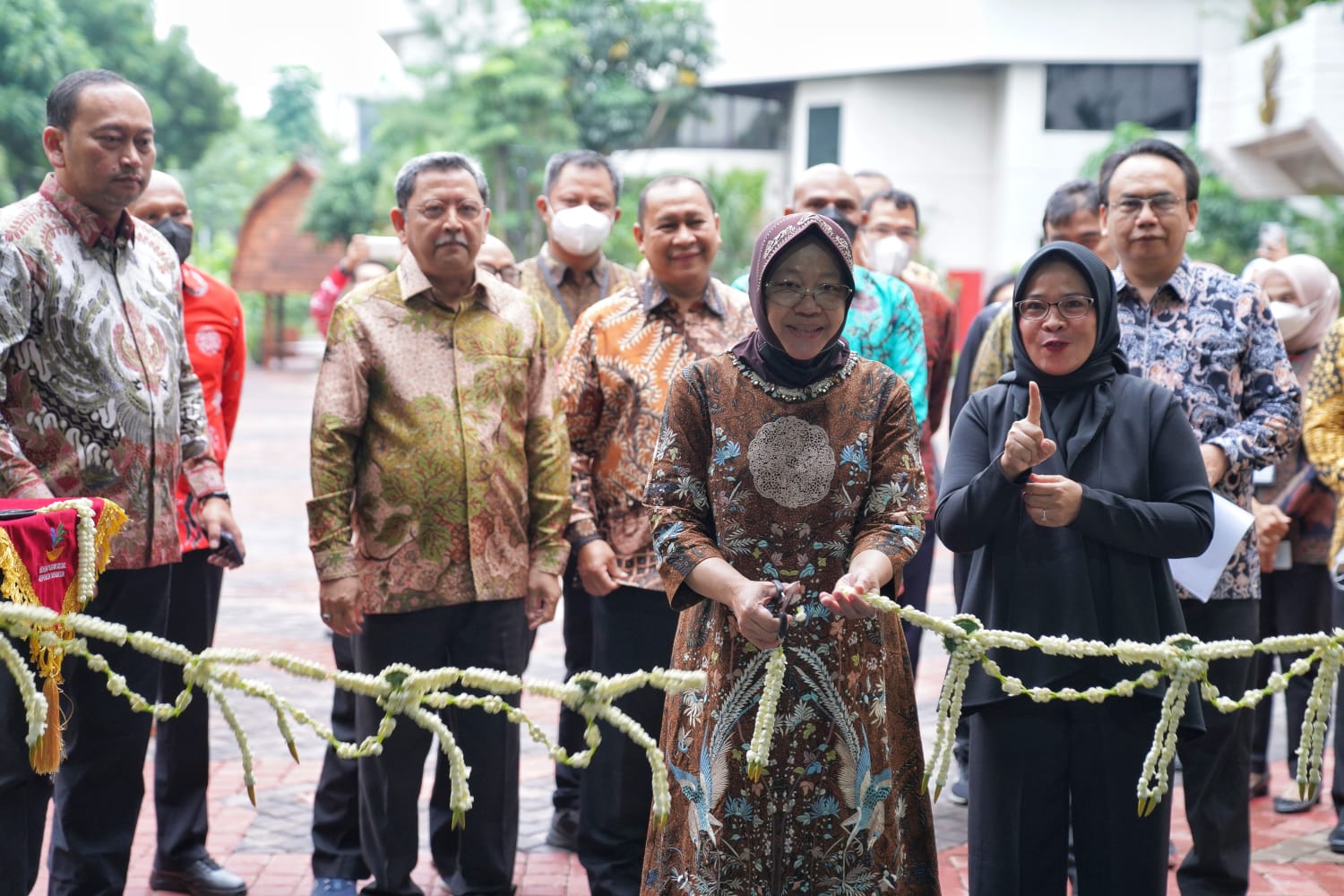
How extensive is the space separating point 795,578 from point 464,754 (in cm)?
143

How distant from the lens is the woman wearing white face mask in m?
5.52

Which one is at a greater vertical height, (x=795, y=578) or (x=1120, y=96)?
(x=1120, y=96)

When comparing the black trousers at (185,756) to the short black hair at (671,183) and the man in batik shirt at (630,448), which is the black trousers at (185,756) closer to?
the man in batik shirt at (630,448)

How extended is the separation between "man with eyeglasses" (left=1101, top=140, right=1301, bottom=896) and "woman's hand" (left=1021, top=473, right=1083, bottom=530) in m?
1.05

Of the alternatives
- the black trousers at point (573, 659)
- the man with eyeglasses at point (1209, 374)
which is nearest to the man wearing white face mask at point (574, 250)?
the black trousers at point (573, 659)

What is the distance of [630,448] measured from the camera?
434 centimetres

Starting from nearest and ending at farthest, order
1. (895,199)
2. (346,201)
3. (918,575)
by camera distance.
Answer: (918,575) → (895,199) → (346,201)

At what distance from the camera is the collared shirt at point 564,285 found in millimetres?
5422

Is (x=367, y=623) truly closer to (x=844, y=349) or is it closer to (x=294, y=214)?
(x=844, y=349)

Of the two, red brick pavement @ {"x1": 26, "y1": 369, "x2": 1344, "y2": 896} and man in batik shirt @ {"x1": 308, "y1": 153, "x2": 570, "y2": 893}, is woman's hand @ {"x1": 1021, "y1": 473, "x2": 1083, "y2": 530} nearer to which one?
man in batik shirt @ {"x1": 308, "y1": 153, "x2": 570, "y2": 893}

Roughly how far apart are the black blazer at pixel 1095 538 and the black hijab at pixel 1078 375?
0.09 ft

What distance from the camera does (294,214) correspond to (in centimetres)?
4338

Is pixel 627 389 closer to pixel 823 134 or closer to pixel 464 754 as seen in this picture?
pixel 464 754

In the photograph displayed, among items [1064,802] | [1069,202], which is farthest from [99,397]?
[1069,202]
